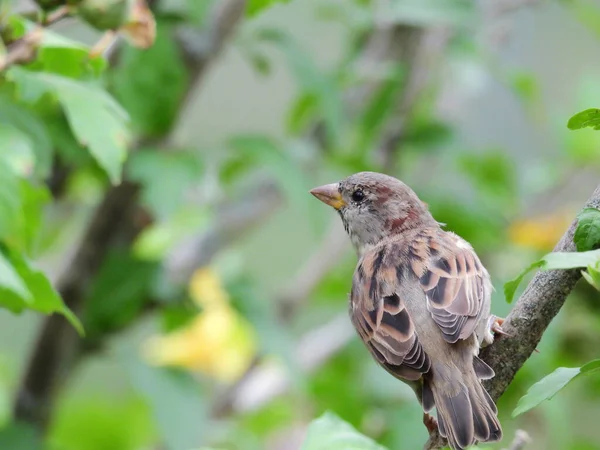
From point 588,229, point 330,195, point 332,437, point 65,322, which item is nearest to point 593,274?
point 588,229

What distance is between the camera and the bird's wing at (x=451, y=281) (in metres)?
2.43

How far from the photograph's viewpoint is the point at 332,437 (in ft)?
5.49

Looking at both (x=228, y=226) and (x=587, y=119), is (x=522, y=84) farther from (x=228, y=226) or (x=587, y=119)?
(x=587, y=119)

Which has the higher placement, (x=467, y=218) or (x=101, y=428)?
(x=467, y=218)

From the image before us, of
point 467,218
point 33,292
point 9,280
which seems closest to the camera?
point 9,280

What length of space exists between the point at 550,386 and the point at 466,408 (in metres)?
0.51

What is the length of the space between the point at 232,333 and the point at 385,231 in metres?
1.33

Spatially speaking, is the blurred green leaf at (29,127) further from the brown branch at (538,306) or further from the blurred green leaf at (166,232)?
the brown branch at (538,306)

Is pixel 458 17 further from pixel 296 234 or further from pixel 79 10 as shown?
pixel 296 234

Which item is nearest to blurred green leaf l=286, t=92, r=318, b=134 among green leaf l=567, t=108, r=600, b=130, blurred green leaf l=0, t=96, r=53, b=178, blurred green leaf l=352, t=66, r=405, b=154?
blurred green leaf l=352, t=66, r=405, b=154

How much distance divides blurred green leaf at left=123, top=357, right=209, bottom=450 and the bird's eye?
3.06 feet

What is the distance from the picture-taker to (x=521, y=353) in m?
1.81

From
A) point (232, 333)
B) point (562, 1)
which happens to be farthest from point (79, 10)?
point (562, 1)

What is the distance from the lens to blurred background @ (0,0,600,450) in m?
3.28
